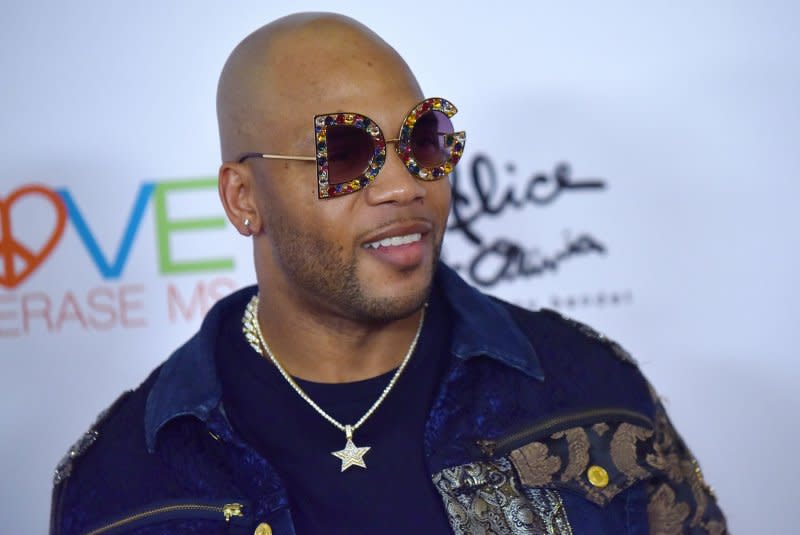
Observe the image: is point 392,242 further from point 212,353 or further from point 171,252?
point 171,252

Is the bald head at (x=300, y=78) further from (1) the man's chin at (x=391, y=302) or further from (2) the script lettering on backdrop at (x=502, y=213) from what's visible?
(2) the script lettering on backdrop at (x=502, y=213)

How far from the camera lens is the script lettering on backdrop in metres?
2.67

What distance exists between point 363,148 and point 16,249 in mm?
1492

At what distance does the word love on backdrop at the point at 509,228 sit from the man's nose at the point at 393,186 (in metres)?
0.94

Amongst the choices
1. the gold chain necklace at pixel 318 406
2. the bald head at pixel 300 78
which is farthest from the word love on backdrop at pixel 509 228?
the bald head at pixel 300 78

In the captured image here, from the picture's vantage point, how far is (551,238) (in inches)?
105

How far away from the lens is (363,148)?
175 cm

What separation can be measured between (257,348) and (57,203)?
3.67 feet

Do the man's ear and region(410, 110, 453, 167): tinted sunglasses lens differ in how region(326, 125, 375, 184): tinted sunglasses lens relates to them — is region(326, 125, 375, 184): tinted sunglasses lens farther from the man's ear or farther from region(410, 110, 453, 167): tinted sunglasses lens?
the man's ear

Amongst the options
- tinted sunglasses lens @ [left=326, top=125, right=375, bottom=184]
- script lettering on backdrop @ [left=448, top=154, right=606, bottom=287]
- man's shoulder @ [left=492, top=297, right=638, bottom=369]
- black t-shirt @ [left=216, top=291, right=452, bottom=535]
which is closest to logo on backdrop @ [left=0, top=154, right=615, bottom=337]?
script lettering on backdrop @ [left=448, top=154, right=606, bottom=287]

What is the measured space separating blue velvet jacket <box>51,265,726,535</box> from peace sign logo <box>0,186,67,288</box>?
98 cm

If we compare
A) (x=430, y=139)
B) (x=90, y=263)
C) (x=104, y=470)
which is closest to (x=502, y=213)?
(x=430, y=139)

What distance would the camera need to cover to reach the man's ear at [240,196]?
6.38 ft

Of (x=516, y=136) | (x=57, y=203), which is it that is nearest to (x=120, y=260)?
(x=57, y=203)
